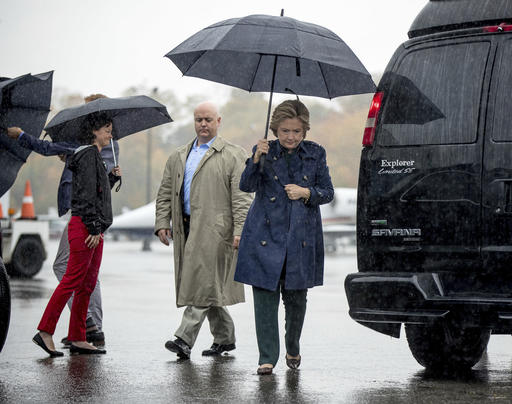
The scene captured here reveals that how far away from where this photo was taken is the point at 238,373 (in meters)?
6.87

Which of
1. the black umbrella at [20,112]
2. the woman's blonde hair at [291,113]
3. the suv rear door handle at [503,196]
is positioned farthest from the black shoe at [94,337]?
the suv rear door handle at [503,196]

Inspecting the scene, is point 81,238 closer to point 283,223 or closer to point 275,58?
point 283,223

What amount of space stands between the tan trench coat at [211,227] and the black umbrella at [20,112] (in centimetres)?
116

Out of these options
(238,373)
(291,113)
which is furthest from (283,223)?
(238,373)

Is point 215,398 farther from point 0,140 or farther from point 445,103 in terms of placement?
point 0,140

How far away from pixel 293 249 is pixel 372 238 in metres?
0.61

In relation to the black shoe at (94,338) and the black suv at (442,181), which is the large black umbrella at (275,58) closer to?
the black suv at (442,181)

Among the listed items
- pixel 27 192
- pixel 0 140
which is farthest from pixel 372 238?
pixel 27 192

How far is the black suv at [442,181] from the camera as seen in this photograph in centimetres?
597

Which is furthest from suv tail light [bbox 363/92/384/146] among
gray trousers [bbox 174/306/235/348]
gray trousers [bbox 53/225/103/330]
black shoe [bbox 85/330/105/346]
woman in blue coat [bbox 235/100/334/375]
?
black shoe [bbox 85/330/105/346]

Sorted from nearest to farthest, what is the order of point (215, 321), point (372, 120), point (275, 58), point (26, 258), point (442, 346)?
point (372, 120) → point (442, 346) → point (275, 58) → point (215, 321) → point (26, 258)

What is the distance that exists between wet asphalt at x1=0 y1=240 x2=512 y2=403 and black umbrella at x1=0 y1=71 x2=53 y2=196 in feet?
4.38

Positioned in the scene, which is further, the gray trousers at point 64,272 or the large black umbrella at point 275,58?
the gray trousers at point 64,272

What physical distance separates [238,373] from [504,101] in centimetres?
237
